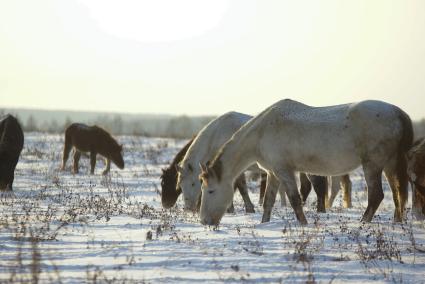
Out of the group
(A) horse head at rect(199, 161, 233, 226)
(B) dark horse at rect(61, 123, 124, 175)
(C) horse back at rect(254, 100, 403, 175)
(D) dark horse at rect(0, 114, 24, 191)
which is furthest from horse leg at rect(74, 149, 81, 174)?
(C) horse back at rect(254, 100, 403, 175)

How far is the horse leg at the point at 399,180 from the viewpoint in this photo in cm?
976

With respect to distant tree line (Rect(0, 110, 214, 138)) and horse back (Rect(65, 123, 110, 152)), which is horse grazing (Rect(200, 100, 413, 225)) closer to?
distant tree line (Rect(0, 110, 214, 138))

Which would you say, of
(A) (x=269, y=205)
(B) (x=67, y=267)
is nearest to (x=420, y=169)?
(A) (x=269, y=205)

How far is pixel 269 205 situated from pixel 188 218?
1.36m

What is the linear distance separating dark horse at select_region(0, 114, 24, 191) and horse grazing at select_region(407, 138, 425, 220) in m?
8.44

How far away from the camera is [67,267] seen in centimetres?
595

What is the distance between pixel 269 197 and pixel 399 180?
2.03m

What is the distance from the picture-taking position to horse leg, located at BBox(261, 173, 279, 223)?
10.1 m

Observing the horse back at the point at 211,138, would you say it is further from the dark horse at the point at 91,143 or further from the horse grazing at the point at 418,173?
the dark horse at the point at 91,143

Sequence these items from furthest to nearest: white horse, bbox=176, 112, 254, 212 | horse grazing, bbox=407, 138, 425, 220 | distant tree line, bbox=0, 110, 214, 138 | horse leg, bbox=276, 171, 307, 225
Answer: distant tree line, bbox=0, 110, 214, 138, white horse, bbox=176, 112, 254, 212, horse leg, bbox=276, 171, 307, 225, horse grazing, bbox=407, 138, 425, 220

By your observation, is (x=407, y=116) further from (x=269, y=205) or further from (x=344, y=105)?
(x=269, y=205)

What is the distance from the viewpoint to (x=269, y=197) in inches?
405

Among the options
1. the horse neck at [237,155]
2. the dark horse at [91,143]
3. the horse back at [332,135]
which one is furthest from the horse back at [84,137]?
the horse back at [332,135]

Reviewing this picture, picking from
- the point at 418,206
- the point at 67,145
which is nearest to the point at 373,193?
the point at 418,206
